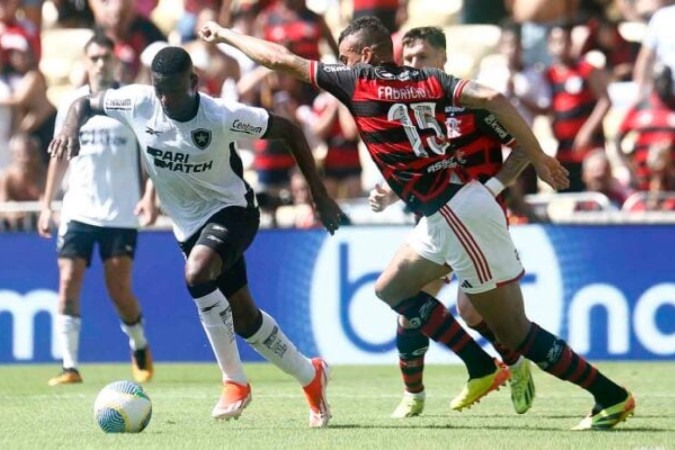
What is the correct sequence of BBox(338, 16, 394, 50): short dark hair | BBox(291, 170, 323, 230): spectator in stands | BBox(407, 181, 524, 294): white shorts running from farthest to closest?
BBox(291, 170, 323, 230): spectator in stands, BBox(338, 16, 394, 50): short dark hair, BBox(407, 181, 524, 294): white shorts

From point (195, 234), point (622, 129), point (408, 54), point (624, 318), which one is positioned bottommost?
point (624, 318)

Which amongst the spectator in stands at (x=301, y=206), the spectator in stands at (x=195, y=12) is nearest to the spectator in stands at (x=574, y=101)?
the spectator in stands at (x=301, y=206)

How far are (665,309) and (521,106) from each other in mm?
3134

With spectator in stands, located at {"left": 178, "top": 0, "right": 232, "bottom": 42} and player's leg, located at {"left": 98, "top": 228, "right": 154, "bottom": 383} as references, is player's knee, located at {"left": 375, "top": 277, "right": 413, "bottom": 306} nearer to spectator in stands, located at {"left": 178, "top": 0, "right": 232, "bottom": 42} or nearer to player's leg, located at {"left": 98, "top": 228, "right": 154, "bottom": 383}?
player's leg, located at {"left": 98, "top": 228, "right": 154, "bottom": 383}

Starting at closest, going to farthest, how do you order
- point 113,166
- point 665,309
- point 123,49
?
point 113,166
point 665,309
point 123,49

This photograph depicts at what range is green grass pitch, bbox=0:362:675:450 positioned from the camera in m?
8.23

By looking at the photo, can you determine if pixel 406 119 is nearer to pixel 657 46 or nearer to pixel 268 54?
pixel 268 54

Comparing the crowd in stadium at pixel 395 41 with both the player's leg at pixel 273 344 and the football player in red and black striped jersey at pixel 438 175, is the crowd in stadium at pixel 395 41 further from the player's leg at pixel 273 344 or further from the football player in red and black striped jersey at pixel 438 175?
the football player in red and black striped jersey at pixel 438 175

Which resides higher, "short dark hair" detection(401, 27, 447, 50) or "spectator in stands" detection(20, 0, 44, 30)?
"short dark hair" detection(401, 27, 447, 50)

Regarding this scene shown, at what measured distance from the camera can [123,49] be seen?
18.1 meters

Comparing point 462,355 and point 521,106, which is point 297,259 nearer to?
point 521,106

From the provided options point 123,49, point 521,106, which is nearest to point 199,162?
point 521,106

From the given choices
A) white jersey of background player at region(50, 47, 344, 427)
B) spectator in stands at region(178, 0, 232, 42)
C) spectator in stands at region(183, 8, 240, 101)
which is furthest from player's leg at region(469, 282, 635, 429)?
spectator in stands at region(178, 0, 232, 42)

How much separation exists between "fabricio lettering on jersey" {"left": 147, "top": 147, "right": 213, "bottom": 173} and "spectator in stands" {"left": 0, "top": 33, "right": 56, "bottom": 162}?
344 inches
